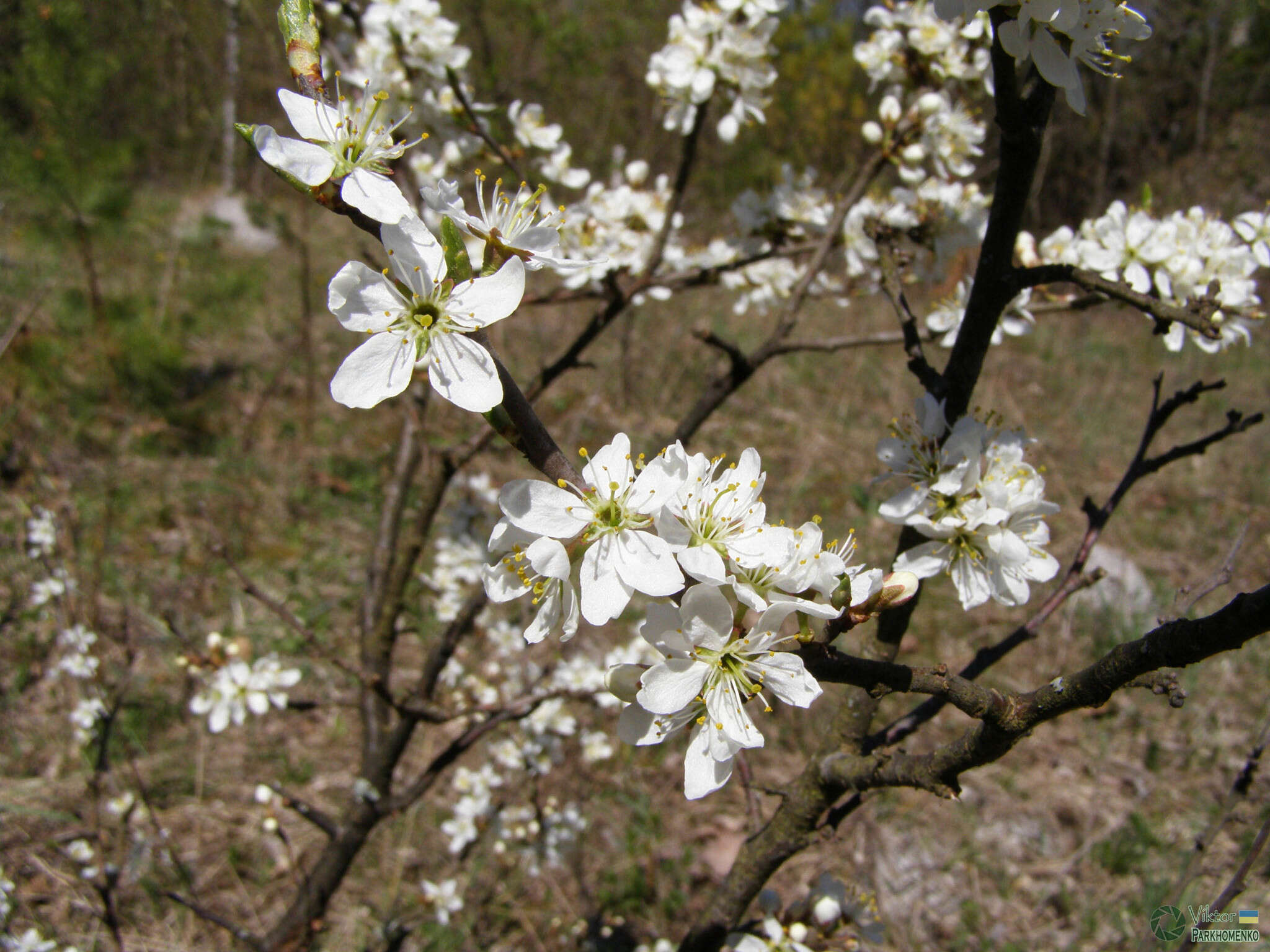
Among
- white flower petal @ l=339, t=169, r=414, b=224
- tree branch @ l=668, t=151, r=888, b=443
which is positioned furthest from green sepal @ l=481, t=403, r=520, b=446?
tree branch @ l=668, t=151, r=888, b=443

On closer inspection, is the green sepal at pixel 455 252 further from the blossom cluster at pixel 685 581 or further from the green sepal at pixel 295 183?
the blossom cluster at pixel 685 581

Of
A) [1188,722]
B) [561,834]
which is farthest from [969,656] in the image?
[561,834]

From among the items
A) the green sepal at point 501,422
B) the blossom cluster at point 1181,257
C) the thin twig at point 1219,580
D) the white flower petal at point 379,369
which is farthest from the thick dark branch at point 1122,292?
the white flower petal at point 379,369

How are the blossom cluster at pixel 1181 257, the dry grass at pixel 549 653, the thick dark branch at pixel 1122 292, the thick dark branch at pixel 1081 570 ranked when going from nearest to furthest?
the thick dark branch at pixel 1122 292
the thick dark branch at pixel 1081 570
the blossom cluster at pixel 1181 257
the dry grass at pixel 549 653

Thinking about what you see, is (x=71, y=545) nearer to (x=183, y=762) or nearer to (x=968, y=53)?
(x=183, y=762)

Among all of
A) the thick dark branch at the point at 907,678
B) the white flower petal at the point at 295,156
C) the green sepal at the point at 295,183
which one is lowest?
the thick dark branch at the point at 907,678

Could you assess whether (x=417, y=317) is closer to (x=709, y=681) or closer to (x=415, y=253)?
(x=415, y=253)
